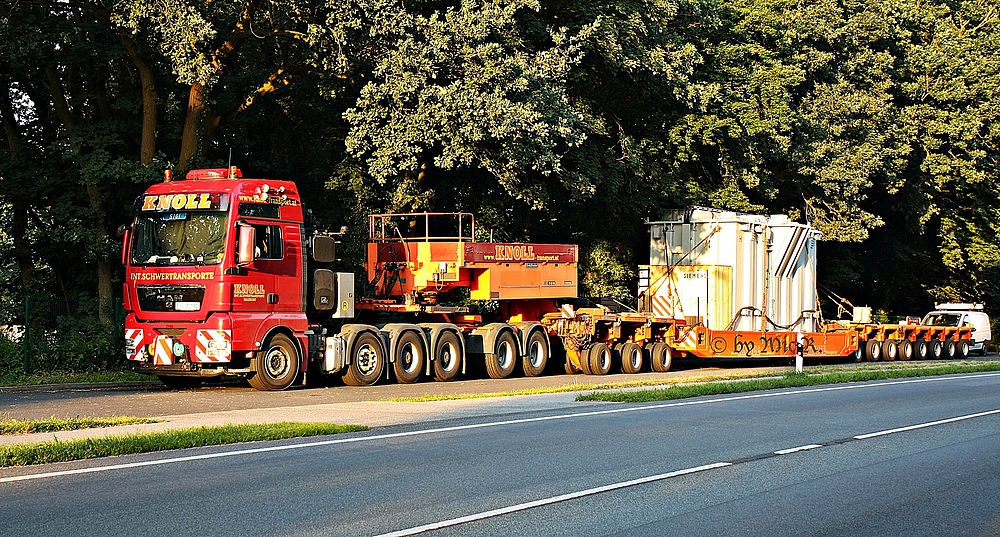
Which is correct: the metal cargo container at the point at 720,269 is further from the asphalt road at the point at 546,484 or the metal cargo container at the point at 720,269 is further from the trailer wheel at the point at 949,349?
the asphalt road at the point at 546,484

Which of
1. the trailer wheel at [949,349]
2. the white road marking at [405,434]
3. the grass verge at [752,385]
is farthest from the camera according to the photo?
the trailer wheel at [949,349]

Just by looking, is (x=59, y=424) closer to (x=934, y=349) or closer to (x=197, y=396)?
(x=197, y=396)

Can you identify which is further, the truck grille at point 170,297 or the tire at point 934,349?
the tire at point 934,349

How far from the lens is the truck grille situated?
21.4 metres

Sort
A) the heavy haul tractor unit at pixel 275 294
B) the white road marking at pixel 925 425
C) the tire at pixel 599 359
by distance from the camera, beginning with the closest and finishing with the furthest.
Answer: the white road marking at pixel 925 425
the heavy haul tractor unit at pixel 275 294
the tire at pixel 599 359

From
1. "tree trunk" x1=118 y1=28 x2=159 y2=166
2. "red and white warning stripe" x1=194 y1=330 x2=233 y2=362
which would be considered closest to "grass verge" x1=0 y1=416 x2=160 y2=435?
"red and white warning stripe" x1=194 y1=330 x2=233 y2=362

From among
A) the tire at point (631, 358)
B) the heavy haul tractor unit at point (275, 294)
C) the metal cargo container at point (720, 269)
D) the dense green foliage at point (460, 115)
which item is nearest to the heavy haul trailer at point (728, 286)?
the metal cargo container at point (720, 269)

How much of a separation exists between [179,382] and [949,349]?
31968 mm

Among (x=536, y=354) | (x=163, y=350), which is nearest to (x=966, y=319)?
(x=536, y=354)

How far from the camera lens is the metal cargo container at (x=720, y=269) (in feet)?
109

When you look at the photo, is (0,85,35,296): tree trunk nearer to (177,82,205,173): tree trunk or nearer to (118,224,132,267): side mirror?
(177,82,205,173): tree trunk

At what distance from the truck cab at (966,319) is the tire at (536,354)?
2273 cm

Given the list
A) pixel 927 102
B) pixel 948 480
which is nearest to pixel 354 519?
pixel 948 480

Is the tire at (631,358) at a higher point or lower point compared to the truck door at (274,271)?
lower
